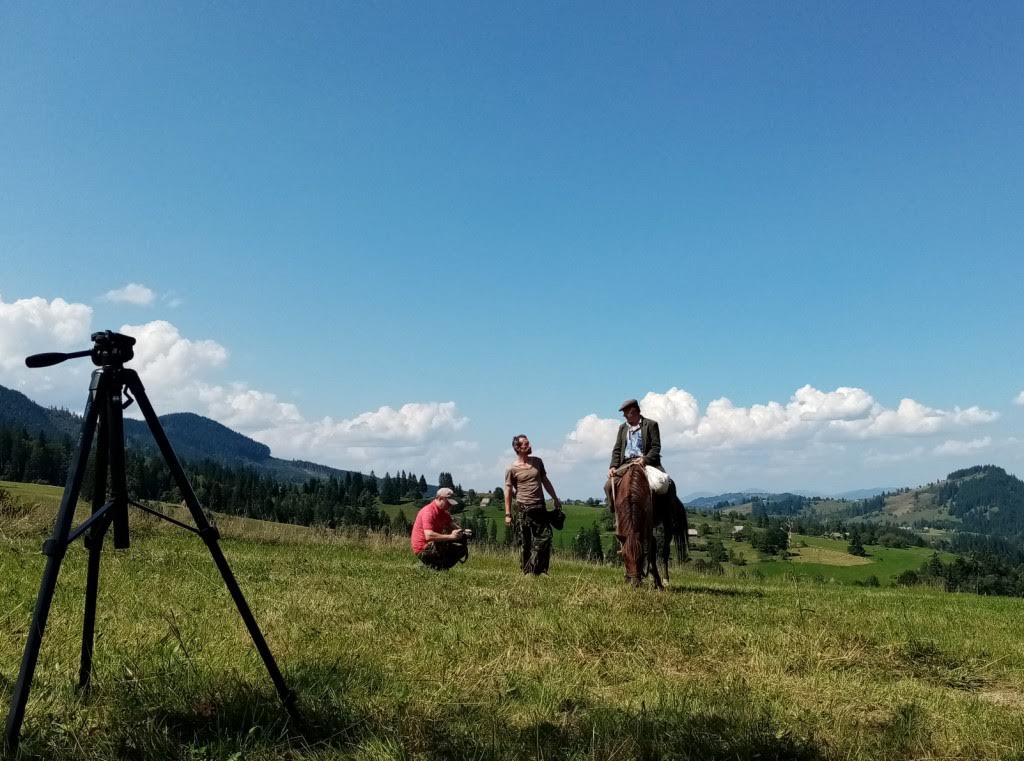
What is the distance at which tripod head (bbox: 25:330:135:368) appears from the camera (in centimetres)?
342

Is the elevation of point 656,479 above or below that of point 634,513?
above

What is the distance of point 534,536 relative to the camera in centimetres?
1273

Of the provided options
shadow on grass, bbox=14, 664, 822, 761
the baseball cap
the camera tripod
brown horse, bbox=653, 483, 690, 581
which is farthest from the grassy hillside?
the baseball cap

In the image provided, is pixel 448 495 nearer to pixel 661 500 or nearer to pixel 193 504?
pixel 661 500

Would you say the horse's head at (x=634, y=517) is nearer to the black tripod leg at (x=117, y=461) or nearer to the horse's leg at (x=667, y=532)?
the horse's leg at (x=667, y=532)

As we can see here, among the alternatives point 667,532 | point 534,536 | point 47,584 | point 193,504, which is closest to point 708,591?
point 667,532

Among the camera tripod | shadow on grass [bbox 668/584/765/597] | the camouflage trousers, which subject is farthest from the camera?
the camouflage trousers

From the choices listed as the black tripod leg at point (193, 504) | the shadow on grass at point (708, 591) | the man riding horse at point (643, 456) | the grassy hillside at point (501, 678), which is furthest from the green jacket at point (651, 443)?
the black tripod leg at point (193, 504)

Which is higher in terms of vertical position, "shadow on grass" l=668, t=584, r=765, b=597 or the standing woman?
the standing woman

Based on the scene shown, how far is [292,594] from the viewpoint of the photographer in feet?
25.8

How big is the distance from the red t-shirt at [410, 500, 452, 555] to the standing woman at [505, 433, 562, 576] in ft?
3.95

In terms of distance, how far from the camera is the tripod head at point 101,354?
3424 millimetres

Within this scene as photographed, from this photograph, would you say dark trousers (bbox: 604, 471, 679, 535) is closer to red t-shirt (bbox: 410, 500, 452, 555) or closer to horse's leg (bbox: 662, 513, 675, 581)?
horse's leg (bbox: 662, 513, 675, 581)

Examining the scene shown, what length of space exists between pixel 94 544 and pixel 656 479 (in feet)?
27.9
